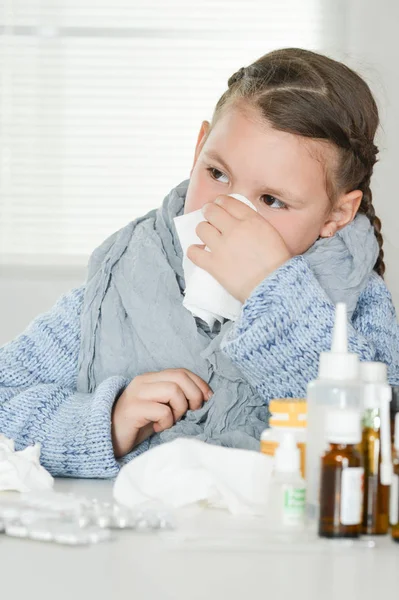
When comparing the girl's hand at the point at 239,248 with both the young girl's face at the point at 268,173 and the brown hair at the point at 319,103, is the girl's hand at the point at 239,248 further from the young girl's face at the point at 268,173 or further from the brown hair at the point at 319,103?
the brown hair at the point at 319,103

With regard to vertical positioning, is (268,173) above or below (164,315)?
above

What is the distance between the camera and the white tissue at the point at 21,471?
3.01 ft

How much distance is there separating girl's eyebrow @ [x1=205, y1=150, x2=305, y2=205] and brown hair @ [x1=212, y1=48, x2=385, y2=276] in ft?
0.28

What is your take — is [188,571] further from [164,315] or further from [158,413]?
[164,315]

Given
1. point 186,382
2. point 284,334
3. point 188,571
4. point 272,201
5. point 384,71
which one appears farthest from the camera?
point 384,71

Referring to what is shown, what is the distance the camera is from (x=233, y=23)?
3.07 m

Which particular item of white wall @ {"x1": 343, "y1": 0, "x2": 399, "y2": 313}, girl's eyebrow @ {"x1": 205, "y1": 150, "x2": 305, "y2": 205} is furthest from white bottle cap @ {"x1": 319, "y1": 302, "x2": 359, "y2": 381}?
white wall @ {"x1": 343, "y1": 0, "x2": 399, "y2": 313}

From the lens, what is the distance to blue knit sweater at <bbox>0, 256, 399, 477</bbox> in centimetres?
106

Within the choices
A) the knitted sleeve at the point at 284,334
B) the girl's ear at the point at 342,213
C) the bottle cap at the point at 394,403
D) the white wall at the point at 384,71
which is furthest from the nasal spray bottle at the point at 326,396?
the white wall at the point at 384,71

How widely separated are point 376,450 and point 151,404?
0.45 meters

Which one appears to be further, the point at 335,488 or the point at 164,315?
the point at 164,315

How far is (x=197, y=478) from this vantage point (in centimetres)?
83

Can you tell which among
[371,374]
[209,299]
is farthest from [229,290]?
[371,374]

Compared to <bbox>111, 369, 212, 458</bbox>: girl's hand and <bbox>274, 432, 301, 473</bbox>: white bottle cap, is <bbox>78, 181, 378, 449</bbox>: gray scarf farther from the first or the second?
<bbox>274, 432, 301, 473</bbox>: white bottle cap
